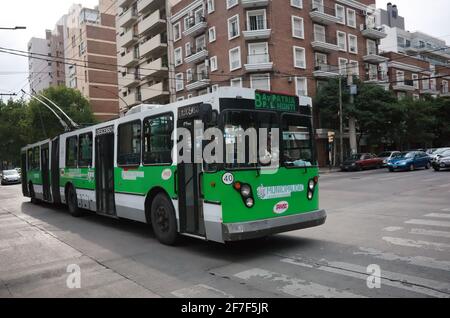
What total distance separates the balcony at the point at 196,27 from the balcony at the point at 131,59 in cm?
1146

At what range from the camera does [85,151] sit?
1195cm

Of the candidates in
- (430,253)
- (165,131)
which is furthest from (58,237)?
(430,253)

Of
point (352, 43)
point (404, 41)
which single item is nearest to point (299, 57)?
point (352, 43)

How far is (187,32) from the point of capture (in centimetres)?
4338

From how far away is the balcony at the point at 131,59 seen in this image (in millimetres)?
53156

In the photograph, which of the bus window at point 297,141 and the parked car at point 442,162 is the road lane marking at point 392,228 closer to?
the bus window at point 297,141

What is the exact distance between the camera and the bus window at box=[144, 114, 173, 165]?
786 centimetres

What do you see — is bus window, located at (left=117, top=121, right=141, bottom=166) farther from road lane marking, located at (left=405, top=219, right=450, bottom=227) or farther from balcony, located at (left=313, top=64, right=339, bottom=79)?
balcony, located at (left=313, top=64, right=339, bottom=79)

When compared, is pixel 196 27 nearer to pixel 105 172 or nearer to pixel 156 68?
pixel 156 68

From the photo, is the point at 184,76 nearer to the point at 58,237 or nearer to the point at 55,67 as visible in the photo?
the point at 58,237

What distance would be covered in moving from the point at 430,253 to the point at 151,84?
159 feet

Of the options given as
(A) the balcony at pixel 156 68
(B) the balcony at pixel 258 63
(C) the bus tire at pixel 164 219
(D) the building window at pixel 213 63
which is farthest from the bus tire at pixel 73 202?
(A) the balcony at pixel 156 68

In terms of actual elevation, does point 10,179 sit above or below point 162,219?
above

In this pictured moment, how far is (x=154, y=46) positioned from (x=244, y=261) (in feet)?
146
